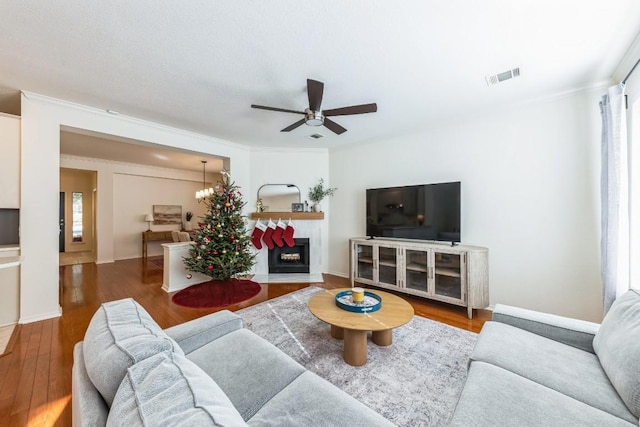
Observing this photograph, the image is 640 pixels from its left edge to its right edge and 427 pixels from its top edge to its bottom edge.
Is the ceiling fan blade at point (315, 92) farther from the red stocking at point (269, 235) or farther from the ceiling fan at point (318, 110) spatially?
the red stocking at point (269, 235)

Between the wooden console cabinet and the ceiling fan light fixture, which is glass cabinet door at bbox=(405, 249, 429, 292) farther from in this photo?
the ceiling fan light fixture

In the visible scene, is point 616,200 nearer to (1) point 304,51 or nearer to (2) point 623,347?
(2) point 623,347

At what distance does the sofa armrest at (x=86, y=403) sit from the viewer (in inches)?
25.3

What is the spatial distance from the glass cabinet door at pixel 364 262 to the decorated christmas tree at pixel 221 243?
1.80 metres

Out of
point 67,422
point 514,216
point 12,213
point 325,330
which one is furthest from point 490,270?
point 12,213

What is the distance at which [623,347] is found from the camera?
3.63 ft

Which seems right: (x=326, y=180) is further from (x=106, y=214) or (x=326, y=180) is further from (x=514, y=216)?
(x=106, y=214)

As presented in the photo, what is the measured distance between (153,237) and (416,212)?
636cm

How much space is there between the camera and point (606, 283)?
2.13 metres

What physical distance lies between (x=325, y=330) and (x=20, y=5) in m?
→ 3.31

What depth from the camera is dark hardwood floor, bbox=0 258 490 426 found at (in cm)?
155

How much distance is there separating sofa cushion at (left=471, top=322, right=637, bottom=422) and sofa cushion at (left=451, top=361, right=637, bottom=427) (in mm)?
78

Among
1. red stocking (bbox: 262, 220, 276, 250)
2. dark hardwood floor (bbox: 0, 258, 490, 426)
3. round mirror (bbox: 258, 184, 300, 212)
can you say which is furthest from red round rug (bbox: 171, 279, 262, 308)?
round mirror (bbox: 258, 184, 300, 212)

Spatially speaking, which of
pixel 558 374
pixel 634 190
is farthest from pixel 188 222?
pixel 634 190
